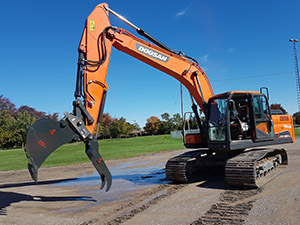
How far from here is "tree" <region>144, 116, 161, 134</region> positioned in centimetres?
7962

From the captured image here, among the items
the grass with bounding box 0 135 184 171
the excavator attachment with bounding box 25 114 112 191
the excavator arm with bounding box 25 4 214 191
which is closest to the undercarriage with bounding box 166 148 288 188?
the excavator arm with bounding box 25 4 214 191

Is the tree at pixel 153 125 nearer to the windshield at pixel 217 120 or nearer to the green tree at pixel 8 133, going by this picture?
the green tree at pixel 8 133

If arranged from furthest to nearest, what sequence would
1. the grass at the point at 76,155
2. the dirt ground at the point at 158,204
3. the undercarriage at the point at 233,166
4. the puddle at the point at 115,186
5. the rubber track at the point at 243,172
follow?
1. the grass at the point at 76,155
2. the puddle at the point at 115,186
3. the undercarriage at the point at 233,166
4. the rubber track at the point at 243,172
5. the dirt ground at the point at 158,204

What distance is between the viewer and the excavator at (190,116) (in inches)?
210

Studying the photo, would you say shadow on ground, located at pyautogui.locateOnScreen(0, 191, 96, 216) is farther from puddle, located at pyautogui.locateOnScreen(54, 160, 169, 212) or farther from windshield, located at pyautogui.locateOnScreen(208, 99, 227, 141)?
windshield, located at pyautogui.locateOnScreen(208, 99, 227, 141)

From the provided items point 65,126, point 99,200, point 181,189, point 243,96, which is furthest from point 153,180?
point 65,126

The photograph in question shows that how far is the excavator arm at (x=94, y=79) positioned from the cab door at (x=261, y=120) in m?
2.37

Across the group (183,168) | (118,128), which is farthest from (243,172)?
(118,128)

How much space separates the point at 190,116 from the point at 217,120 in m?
1.54

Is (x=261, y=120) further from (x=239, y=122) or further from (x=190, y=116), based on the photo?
(x=190, y=116)

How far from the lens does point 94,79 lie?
6.07m

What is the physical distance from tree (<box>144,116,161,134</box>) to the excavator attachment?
7403 cm

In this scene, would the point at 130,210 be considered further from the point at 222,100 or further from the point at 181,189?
the point at 222,100

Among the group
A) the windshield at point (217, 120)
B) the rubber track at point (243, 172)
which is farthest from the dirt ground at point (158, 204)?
the windshield at point (217, 120)
